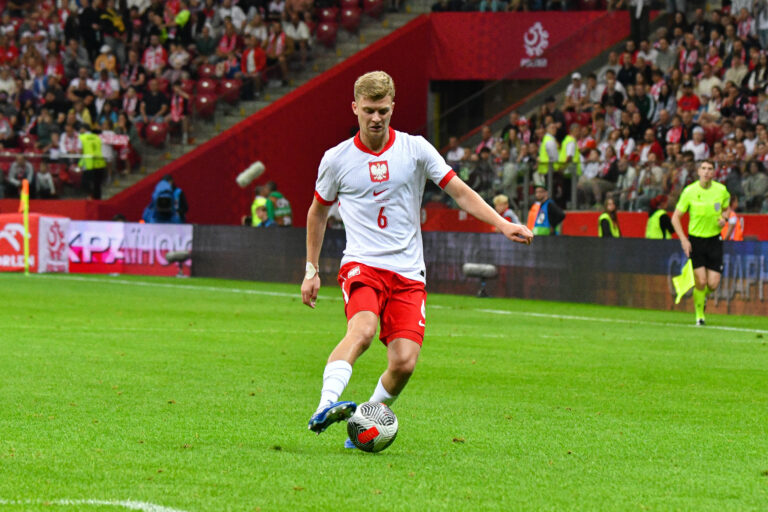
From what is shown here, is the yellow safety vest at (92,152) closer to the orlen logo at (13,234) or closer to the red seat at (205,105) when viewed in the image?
the red seat at (205,105)

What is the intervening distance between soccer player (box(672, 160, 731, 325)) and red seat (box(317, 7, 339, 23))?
19297 mm

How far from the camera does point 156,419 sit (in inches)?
353

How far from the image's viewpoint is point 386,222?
7945 millimetres

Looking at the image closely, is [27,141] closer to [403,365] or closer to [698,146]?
[698,146]

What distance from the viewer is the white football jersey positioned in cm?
791

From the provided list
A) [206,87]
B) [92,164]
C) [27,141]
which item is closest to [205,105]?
[206,87]

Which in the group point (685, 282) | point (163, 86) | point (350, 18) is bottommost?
point (685, 282)

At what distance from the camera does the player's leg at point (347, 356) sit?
7227 millimetres

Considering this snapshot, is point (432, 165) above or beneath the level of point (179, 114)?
beneath

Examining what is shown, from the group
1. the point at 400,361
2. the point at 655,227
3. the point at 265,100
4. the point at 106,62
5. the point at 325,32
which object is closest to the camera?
the point at 400,361

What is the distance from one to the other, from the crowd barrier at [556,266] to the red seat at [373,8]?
10.3m

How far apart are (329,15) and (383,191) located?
2955 centimetres

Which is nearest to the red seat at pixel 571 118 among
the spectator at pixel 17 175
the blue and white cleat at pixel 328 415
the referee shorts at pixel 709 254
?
the referee shorts at pixel 709 254

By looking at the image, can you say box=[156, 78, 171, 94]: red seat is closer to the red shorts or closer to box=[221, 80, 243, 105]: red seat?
box=[221, 80, 243, 105]: red seat
